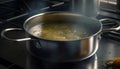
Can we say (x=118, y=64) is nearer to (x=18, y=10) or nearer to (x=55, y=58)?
(x=55, y=58)

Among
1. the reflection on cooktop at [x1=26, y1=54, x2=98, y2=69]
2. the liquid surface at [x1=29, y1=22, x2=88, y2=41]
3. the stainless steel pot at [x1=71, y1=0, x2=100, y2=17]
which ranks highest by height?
the stainless steel pot at [x1=71, y1=0, x2=100, y2=17]

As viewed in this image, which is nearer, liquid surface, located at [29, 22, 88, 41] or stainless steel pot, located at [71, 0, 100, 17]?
liquid surface, located at [29, 22, 88, 41]

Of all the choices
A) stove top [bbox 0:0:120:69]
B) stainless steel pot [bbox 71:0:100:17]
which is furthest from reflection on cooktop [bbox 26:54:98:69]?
stainless steel pot [bbox 71:0:100:17]

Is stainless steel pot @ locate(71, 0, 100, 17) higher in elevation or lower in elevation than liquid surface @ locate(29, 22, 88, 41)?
higher

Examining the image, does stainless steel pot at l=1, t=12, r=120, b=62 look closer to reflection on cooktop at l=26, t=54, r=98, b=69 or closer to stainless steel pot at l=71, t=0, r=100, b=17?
reflection on cooktop at l=26, t=54, r=98, b=69

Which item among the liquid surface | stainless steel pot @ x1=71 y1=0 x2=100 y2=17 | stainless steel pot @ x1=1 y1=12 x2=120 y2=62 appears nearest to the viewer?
stainless steel pot @ x1=1 y1=12 x2=120 y2=62

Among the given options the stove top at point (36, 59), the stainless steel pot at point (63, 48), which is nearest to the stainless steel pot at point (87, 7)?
the stove top at point (36, 59)

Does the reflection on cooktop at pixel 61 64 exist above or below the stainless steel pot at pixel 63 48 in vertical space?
below

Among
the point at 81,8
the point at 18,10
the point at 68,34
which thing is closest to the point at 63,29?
the point at 68,34

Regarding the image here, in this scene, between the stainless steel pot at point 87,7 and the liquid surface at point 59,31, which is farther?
the stainless steel pot at point 87,7

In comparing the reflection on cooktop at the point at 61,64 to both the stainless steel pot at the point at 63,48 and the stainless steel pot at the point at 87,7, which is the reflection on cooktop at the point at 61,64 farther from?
the stainless steel pot at the point at 87,7
